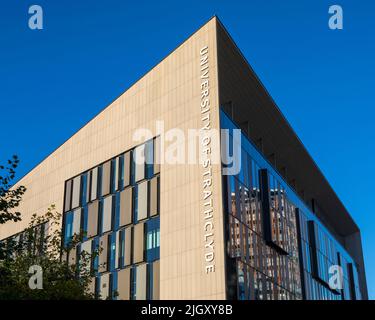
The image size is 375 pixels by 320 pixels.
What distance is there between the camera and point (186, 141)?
1375 inches

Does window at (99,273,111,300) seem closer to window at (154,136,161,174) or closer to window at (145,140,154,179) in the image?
window at (145,140,154,179)

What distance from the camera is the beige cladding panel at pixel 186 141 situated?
105 feet

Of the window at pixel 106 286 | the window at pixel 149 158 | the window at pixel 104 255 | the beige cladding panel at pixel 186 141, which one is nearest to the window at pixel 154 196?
the window at pixel 149 158

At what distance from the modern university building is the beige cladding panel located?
0.26 ft

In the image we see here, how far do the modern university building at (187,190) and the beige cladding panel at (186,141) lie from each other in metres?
0.08

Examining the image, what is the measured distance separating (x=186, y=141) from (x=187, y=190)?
10.8 ft

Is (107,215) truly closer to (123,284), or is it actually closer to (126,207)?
(126,207)

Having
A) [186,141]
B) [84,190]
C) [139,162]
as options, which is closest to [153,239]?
[139,162]

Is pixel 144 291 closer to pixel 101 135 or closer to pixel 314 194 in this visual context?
pixel 101 135

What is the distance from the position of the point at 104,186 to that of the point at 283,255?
16338 mm
